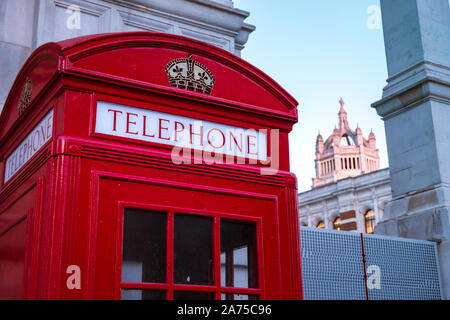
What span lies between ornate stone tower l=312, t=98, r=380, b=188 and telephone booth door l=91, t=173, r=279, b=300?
320 feet

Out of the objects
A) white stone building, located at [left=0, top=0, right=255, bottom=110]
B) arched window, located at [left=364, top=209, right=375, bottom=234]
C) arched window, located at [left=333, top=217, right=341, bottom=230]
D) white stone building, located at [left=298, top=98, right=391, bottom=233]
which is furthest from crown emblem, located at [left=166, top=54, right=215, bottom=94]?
arched window, located at [left=333, top=217, right=341, bottom=230]

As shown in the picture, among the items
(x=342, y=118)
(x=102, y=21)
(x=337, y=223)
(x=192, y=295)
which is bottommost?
(x=192, y=295)

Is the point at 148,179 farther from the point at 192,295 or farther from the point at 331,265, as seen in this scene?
the point at 331,265

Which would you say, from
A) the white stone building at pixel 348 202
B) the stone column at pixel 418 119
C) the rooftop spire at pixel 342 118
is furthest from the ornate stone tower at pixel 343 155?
the stone column at pixel 418 119

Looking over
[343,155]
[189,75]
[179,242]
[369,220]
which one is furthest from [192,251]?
[343,155]

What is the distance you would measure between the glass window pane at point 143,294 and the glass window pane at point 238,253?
301 mm

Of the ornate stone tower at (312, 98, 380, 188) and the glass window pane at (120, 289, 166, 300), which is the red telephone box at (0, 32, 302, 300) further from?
the ornate stone tower at (312, 98, 380, 188)

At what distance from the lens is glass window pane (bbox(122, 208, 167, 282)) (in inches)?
90.9

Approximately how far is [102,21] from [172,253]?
4099mm

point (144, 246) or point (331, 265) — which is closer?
point (144, 246)

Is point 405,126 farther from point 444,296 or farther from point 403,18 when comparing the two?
point 444,296

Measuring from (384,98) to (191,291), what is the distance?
5.51 metres

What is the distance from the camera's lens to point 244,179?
8.60 feet

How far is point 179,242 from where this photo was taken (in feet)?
7.88
